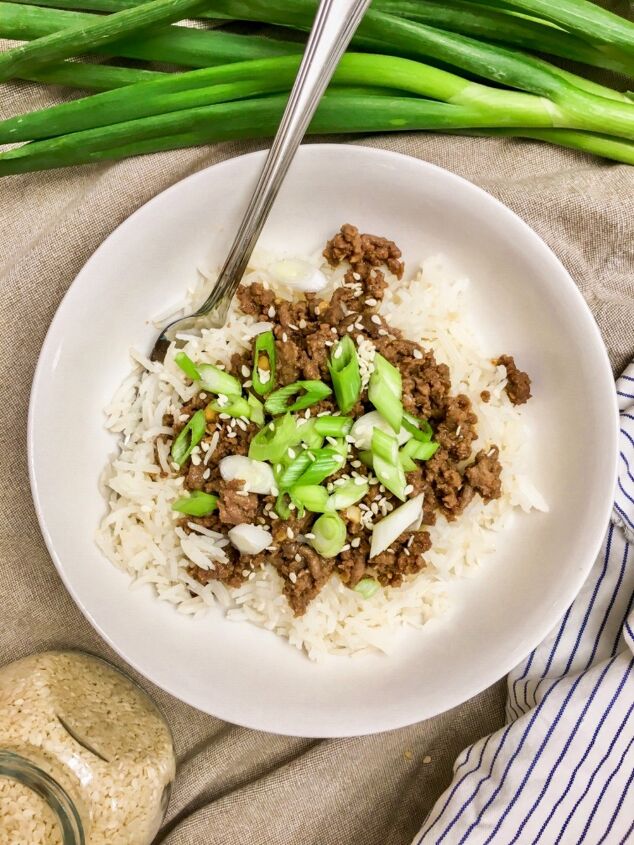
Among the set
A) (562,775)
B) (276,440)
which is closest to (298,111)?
(276,440)

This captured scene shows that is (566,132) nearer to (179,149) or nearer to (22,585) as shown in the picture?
(179,149)

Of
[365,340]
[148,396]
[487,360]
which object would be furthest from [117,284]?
[487,360]

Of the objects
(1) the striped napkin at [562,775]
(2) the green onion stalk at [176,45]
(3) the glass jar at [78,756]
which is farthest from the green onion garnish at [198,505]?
(2) the green onion stalk at [176,45]

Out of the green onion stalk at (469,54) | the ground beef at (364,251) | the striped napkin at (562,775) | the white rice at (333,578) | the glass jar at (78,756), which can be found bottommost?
the glass jar at (78,756)

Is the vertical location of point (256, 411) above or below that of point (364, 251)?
below

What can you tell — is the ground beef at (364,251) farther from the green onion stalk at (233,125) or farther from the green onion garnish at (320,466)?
the green onion garnish at (320,466)

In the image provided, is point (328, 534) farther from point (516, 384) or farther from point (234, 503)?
point (516, 384)
